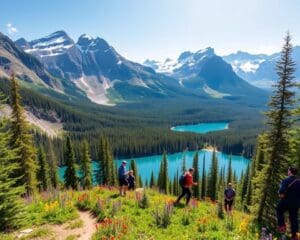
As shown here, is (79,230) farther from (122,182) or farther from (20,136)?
(20,136)

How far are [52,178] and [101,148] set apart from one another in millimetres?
12186

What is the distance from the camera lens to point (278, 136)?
20156 mm

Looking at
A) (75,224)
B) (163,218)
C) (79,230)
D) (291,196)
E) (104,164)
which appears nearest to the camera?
(291,196)

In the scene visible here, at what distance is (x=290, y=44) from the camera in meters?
20.6

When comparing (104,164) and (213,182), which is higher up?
(104,164)

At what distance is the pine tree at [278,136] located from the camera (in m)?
20.0

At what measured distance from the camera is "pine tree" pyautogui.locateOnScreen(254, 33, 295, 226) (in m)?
20.0

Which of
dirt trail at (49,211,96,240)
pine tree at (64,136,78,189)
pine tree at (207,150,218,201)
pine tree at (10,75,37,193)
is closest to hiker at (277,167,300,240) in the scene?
dirt trail at (49,211,96,240)

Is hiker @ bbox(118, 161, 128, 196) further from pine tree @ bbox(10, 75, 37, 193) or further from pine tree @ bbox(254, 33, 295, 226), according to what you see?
pine tree @ bbox(10, 75, 37, 193)

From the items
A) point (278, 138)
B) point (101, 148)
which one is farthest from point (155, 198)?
point (101, 148)

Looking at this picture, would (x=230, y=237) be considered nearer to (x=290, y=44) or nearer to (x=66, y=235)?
(x=66, y=235)

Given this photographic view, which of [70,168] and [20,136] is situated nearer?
[20,136]

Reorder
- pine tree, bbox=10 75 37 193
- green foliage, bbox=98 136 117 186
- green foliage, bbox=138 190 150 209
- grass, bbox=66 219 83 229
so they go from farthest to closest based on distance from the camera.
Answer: green foliage, bbox=98 136 117 186, pine tree, bbox=10 75 37 193, green foliage, bbox=138 190 150 209, grass, bbox=66 219 83 229

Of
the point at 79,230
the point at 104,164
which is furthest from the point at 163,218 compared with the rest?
the point at 104,164
